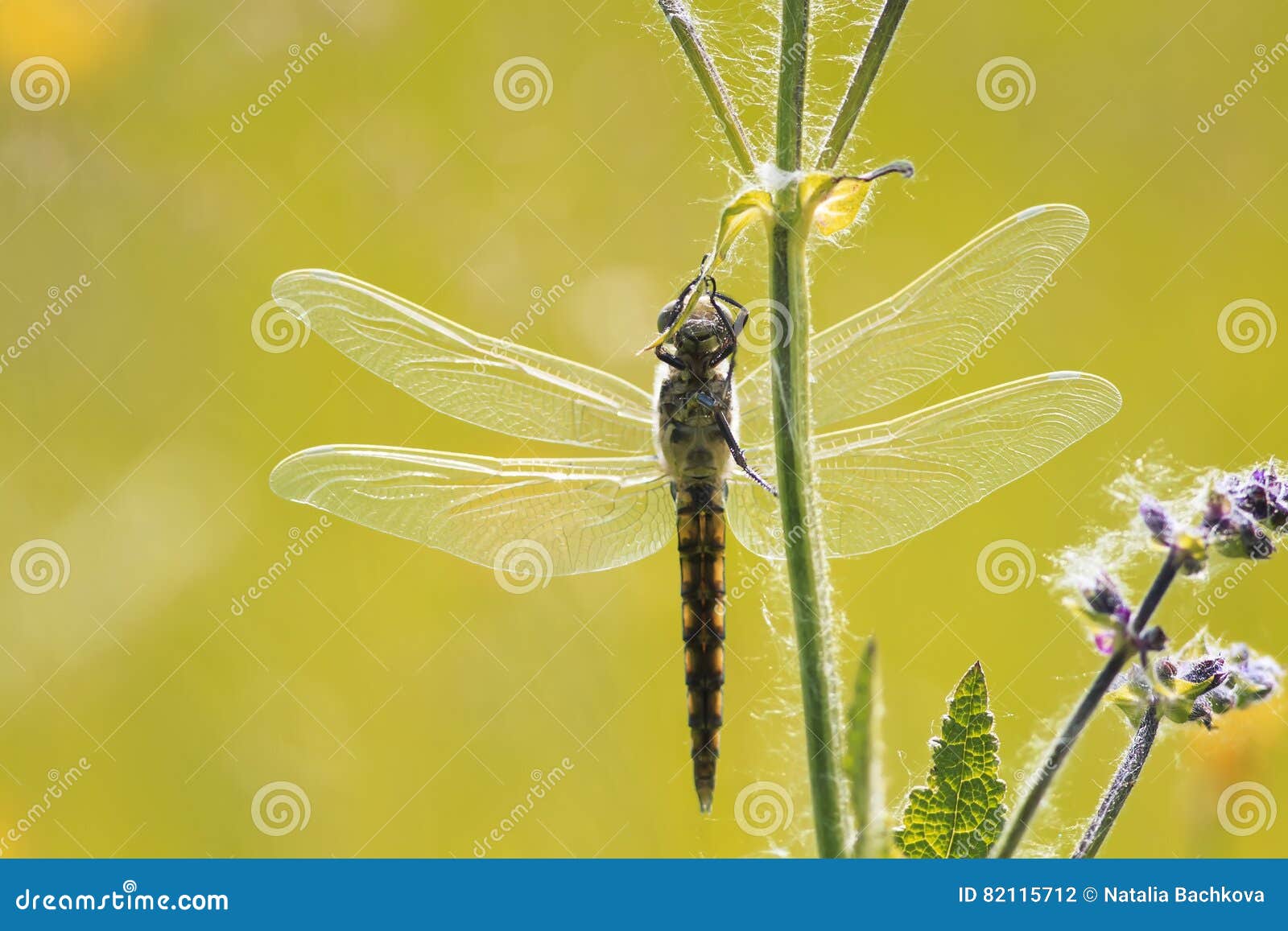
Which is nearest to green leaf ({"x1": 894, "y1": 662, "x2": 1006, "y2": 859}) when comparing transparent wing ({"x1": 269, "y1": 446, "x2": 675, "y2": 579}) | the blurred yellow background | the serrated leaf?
the serrated leaf

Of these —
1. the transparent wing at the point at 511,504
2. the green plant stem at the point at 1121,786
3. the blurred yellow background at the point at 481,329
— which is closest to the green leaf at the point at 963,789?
the green plant stem at the point at 1121,786

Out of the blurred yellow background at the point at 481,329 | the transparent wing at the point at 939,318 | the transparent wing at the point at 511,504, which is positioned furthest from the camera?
the blurred yellow background at the point at 481,329

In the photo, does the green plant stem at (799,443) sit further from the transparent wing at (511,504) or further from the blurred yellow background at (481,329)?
the blurred yellow background at (481,329)

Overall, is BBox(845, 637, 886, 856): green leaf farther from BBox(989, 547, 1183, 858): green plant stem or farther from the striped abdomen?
the striped abdomen

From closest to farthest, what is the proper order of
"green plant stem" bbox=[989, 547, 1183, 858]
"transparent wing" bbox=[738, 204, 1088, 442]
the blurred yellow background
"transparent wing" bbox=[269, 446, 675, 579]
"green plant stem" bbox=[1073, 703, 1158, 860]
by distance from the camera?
"green plant stem" bbox=[989, 547, 1183, 858], "green plant stem" bbox=[1073, 703, 1158, 860], "transparent wing" bbox=[738, 204, 1088, 442], "transparent wing" bbox=[269, 446, 675, 579], the blurred yellow background

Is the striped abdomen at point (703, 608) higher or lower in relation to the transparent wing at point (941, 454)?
lower

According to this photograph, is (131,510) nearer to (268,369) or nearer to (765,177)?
(268,369)
